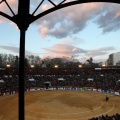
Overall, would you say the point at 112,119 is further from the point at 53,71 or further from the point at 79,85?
the point at 53,71

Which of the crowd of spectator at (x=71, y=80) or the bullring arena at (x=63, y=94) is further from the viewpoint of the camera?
the crowd of spectator at (x=71, y=80)

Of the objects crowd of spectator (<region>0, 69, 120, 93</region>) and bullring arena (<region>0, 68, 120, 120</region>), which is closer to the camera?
bullring arena (<region>0, 68, 120, 120</region>)

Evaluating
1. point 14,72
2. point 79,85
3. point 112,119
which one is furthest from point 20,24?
point 14,72

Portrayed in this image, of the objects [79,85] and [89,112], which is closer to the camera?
[89,112]

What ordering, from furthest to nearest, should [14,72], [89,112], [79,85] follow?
1. [14,72]
2. [79,85]
3. [89,112]

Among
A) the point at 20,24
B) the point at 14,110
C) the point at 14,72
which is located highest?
the point at 20,24

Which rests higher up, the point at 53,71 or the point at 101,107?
the point at 53,71

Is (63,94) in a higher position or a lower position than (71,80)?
lower

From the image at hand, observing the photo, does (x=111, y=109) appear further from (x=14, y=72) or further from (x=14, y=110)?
(x=14, y=72)

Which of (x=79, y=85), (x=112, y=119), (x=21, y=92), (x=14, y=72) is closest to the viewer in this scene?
(x=21, y=92)

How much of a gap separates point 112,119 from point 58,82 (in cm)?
5518

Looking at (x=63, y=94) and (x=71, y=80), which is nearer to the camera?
(x=63, y=94)

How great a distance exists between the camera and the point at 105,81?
7612 cm

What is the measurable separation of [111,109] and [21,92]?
122ft
